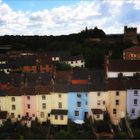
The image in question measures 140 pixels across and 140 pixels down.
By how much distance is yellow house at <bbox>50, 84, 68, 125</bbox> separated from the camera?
41.7 meters

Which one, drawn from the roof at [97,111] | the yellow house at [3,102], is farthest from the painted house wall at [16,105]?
the roof at [97,111]

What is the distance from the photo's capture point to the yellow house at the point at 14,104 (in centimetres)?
4272

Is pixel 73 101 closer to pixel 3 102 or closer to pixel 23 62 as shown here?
pixel 3 102

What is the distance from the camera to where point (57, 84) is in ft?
143

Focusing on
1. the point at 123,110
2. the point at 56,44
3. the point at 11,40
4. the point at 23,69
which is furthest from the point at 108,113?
the point at 11,40

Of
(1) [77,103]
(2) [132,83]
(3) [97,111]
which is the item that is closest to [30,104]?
(1) [77,103]

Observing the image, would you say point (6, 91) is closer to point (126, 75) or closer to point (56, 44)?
point (126, 75)

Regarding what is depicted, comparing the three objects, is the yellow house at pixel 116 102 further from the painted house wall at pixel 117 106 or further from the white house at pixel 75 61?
the white house at pixel 75 61

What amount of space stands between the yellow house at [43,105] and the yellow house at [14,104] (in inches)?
92.9

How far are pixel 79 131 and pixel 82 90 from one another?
5.73 m

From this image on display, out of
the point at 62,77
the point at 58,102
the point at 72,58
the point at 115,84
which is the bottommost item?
the point at 58,102

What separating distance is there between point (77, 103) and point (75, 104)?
0.34m

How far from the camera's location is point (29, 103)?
4291 centimetres

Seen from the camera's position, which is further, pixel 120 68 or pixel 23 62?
pixel 23 62
